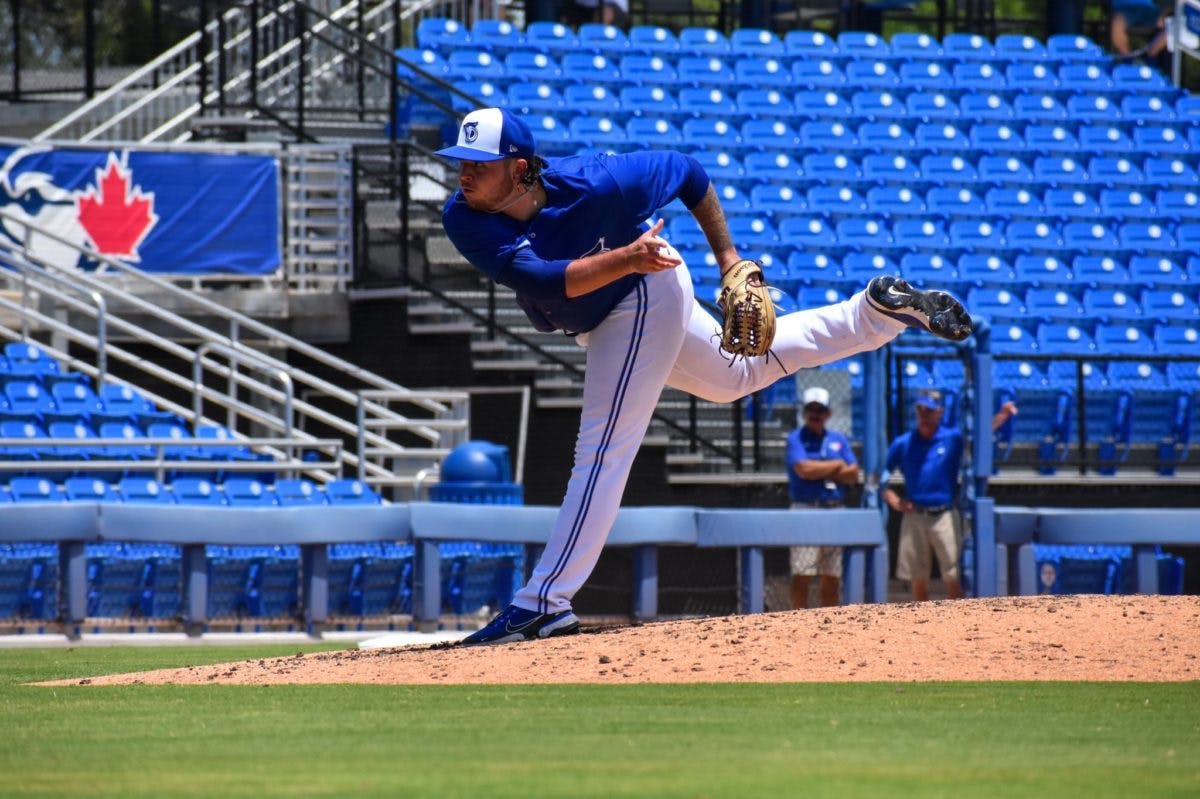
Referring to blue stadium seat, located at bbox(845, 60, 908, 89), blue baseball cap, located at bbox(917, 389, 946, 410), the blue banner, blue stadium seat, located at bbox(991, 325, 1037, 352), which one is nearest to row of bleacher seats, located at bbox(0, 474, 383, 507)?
the blue banner

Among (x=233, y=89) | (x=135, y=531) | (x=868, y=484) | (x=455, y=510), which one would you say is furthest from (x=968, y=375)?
(x=233, y=89)

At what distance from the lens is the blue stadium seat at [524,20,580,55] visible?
21031mm

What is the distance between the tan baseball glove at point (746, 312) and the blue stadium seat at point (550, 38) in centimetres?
1474

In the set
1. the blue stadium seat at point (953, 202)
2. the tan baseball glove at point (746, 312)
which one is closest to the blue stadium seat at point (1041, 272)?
the blue stadium seat at point (953, 202)

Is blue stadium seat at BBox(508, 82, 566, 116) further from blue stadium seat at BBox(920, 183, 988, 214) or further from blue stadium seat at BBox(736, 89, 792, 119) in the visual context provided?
blue stadium seat at BBox(920, 183, 988, 214)

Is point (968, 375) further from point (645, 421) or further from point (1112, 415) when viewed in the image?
A: point (645, 421)

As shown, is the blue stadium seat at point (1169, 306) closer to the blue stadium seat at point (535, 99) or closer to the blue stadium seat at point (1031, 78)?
the blue stadium seat at point (1031, 78)

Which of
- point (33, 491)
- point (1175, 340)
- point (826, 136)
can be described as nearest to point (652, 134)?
point (826, 136)

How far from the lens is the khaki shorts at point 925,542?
13.1 metres

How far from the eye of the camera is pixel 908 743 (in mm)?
4699

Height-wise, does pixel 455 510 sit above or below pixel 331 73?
below

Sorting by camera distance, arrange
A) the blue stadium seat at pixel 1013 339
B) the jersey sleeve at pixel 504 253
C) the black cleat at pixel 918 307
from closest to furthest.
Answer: the jersey sleeve at pixel 504 253
the black cleat at pixel 918 307
the blue stadium seat at pixel 1013 339

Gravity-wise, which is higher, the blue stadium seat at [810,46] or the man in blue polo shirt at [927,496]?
the blue stadium seat at [810,46]

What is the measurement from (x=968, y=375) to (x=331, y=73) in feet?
31.6
